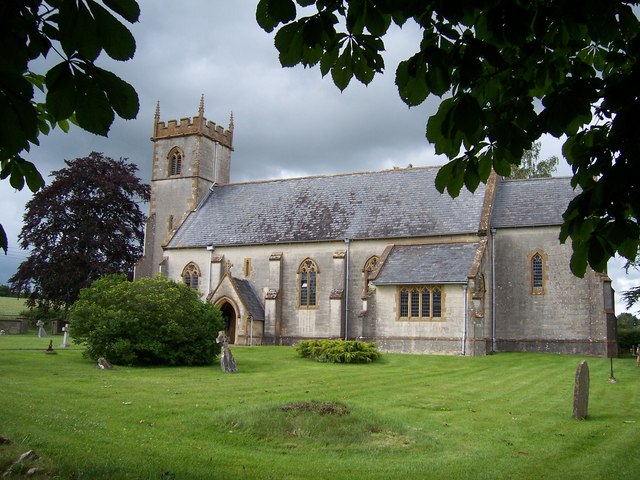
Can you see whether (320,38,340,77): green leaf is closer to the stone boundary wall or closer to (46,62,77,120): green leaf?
(46,62,77,120): green leaf

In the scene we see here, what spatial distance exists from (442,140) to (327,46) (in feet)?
3.22

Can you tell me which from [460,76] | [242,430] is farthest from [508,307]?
[460,76]

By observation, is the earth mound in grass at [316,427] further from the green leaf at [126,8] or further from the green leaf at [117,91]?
the green leaf at [126,8]

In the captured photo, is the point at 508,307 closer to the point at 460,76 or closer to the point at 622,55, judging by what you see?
the point at 622,55

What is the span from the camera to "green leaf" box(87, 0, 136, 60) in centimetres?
264

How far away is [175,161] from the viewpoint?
1852 inches

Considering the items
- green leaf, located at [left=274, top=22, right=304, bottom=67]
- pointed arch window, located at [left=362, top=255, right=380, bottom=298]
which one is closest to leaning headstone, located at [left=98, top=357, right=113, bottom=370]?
pointed arch window, located at [left=362, top=255, right=380, bottom=298]

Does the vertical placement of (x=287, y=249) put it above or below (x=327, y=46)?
above

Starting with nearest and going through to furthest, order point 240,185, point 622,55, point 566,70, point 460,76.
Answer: point 460,76 → point 566,70 → point 622,55 → point 240,185

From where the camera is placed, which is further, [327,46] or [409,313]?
[409,313]

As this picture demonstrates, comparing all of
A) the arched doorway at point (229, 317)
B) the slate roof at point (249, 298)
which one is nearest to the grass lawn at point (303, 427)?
the slate roof at point (249, 298)

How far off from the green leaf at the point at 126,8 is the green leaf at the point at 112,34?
0.13 ft

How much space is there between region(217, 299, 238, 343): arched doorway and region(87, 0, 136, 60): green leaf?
1407 inches

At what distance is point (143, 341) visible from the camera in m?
22.2
